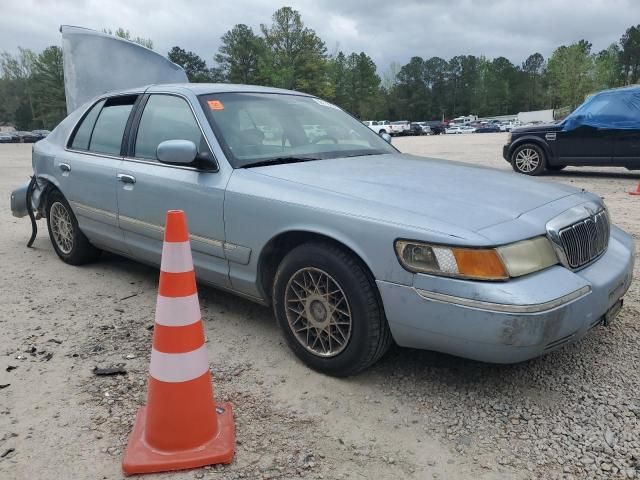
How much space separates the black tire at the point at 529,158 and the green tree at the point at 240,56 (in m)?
65.1

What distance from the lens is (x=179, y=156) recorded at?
306 centimetres

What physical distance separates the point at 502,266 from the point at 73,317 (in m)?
2.92

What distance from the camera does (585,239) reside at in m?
2.69

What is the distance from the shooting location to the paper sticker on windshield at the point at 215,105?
11.5 feet

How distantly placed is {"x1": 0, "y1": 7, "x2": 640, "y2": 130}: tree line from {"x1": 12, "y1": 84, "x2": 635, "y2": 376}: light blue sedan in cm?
6455

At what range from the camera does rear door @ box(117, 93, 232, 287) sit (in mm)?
3236

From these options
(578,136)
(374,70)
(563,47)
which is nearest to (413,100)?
(374,70)

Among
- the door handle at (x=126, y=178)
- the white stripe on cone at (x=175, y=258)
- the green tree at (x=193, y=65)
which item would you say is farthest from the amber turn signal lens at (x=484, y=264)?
the green tree at (x=193, y=65)

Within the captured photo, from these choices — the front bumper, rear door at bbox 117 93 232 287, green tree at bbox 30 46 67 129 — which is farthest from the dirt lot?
green tree at bbox 30 46 67 129

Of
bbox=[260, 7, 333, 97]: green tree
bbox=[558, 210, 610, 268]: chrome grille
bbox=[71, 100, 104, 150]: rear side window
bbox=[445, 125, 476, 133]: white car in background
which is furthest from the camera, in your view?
bbox=[260, 7, 333, 97]: green tree

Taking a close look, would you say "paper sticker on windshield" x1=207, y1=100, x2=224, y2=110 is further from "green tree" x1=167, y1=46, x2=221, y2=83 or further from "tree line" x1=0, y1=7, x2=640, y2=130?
"green tree" x1=167, y1=46, x2=221, y2=83

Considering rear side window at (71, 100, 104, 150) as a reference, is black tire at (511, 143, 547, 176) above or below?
below

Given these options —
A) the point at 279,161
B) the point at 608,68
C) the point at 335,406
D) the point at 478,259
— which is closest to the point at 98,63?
the point at 279,161

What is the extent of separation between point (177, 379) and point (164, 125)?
7.09 ft
